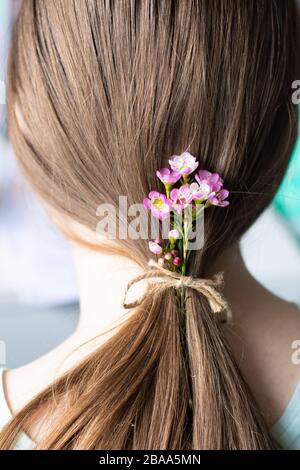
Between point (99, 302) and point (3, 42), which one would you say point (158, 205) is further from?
point (3, 42)

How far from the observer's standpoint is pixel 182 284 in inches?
29.5

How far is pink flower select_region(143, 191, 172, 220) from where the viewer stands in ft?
2.42

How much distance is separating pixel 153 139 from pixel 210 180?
0.31ft

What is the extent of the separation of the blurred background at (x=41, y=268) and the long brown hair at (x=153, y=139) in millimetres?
458

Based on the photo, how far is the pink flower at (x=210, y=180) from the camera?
0.74m

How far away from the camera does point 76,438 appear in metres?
0.70

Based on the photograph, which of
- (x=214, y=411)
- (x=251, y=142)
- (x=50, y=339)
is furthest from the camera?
(x=50, y=339)

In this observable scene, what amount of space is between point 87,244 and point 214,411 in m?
0.32

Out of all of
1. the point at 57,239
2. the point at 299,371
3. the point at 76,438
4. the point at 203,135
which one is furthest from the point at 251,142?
the point at 57,239

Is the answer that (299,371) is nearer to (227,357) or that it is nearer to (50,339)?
(227,357)

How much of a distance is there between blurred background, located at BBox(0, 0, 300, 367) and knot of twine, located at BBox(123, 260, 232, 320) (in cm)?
49
